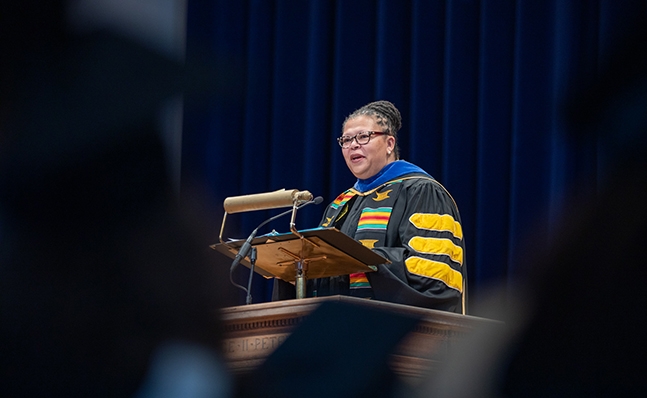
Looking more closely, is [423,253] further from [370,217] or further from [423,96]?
[423,96]

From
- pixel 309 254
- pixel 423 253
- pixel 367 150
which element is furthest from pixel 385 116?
pixel 309 254

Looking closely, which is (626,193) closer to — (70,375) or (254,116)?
(70,375)

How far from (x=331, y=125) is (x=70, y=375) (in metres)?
3.52

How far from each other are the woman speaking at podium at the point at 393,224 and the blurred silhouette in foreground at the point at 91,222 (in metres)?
1.90

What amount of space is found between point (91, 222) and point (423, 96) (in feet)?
10.9

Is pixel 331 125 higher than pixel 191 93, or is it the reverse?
pixel 331 125

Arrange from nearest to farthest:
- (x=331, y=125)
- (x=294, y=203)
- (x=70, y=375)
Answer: (x=70, y=375) → (x=294, y=203) → (x=331, y=125)

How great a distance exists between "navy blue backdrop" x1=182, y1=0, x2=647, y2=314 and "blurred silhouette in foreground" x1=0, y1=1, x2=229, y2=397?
2.79 metres

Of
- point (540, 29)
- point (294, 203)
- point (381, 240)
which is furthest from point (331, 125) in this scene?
point (294, 203)

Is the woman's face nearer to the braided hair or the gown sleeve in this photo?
the braided hair

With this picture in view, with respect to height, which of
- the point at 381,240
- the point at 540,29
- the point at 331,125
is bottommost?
the point at 381,240

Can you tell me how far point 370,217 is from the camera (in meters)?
2.66

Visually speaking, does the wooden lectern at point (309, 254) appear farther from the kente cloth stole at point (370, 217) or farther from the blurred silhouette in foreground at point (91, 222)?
the blurred silhouette in foreground at point (91, 222)

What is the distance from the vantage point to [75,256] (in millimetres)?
210
